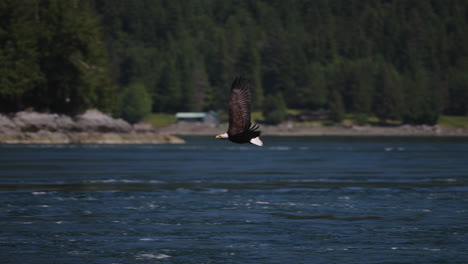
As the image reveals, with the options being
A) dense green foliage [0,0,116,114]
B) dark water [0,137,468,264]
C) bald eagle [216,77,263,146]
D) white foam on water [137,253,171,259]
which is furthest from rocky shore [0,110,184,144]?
white foam on water [137,253,171,259]

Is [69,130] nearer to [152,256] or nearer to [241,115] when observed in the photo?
[241,115]

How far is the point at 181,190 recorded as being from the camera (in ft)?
168

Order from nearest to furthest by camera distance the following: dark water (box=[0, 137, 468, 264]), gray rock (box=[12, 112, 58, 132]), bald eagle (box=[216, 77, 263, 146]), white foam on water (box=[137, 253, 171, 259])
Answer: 1. white foam on water (box=[137, 253, 171, 259])
2. dark water (box=[0, 137, 468, 264])
3. bald eagle (box=[216, 77, 263, 146])
4. gray rock (box=[12, 112, 58, 132])

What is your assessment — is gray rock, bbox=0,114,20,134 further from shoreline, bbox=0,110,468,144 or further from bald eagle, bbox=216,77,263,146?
bald eagle, bbox=216,77,263,146

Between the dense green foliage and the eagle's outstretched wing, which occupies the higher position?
the dense green foliage

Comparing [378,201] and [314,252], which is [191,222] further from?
[378,201]

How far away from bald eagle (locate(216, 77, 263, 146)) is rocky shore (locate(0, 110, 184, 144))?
4074 inches

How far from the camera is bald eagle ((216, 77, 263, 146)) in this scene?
2908 cm

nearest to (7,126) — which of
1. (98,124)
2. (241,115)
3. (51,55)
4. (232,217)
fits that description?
(98,124)

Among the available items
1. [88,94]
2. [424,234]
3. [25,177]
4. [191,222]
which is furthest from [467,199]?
[88,94]

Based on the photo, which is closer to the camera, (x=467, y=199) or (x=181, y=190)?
(x=467, y=199)

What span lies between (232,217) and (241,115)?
29.4ft

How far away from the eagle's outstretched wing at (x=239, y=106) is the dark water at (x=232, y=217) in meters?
4.04

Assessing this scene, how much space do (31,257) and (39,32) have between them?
118m
